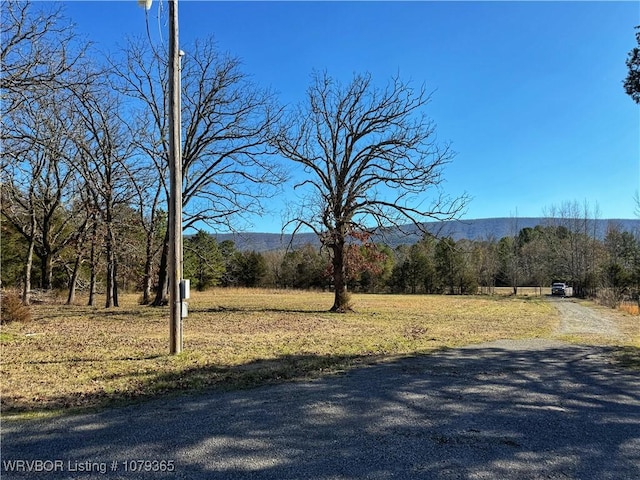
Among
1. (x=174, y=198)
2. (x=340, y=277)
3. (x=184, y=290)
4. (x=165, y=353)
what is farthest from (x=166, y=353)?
(x=340, y=277)

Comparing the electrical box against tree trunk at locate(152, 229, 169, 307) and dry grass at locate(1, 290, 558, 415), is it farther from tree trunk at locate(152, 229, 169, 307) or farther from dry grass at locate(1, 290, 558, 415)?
tree trunk at locate(152, 229, 169, 307)

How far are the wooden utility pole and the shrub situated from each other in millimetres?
7014

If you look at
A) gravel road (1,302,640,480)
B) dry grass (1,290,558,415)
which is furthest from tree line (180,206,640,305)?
gravel road (1,302,640,480)

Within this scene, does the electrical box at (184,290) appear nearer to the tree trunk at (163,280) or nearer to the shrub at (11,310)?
the shrub at (11,310)

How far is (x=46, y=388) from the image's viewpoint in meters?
5.53

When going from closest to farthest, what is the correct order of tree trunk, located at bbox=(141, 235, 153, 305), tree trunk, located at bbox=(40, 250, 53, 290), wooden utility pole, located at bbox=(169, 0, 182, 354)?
wooden utility pole, located at bbox=(169, 0, 182, 354) → tree trunk, located at bbox=(141, 235, 153, 305) → tree trunk, located at bbox=(40, 250, 53, 290)

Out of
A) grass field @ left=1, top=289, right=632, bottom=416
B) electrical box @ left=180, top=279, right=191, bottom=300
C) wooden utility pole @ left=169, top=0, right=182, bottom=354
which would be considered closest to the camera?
grass field @ left=1, top=289, right=632, bottom=416

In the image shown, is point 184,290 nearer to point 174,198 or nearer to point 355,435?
point 174,198

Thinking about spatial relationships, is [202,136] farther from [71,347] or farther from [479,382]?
[479,382]

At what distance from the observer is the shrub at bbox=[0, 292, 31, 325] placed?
1198 centimetres

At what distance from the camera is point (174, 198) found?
25.9 feet

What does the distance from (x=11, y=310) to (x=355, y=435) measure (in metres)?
12.1

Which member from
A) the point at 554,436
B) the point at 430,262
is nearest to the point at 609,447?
the point at 554,436

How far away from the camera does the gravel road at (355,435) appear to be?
3.24 m
